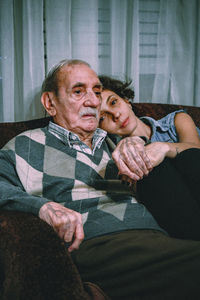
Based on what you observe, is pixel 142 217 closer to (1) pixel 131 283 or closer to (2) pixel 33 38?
(1) pixel 131 283

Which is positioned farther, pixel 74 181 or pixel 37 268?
pixel 74 181

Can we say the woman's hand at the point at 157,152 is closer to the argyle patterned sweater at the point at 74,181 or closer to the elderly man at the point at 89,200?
the elderly man at the point at 89,200

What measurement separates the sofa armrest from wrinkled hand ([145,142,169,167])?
484mm

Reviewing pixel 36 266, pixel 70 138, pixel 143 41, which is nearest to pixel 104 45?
pixel 143 41

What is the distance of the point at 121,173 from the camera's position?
2.72ft

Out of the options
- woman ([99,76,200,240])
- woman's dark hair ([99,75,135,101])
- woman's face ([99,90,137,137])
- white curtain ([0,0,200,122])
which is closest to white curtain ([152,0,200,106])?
white curtain ([0,0,200,122])

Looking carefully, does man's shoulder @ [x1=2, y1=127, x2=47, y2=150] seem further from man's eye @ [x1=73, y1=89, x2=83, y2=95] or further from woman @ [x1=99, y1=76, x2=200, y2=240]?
woman @ [x1=99, y1=76, x2=200, y2=240]

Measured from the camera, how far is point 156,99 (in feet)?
5.65

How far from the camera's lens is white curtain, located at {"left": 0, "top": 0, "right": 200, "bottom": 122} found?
140cm

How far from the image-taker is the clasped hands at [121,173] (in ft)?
2.07

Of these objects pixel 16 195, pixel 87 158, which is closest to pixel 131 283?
pixel 16 195

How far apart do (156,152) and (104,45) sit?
1.01 meters

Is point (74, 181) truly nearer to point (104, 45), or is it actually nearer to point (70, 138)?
point (70, 138)

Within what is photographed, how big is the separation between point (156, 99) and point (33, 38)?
3.08 ft
